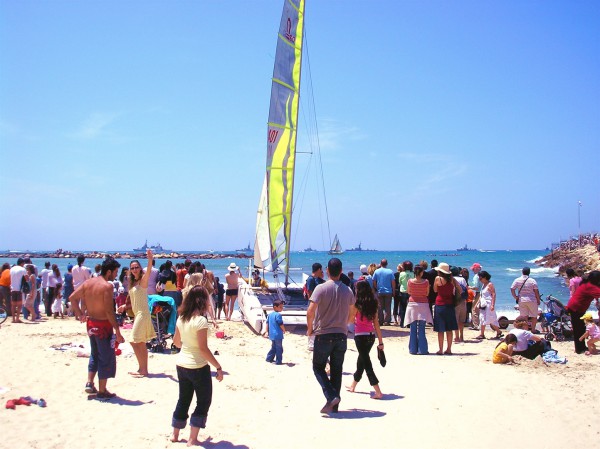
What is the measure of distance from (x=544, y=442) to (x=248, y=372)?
421cm

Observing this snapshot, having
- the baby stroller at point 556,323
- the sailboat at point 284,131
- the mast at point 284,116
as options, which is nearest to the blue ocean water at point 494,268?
the sailboat at point 284,131

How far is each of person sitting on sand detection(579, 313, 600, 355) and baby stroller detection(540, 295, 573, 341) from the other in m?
1.35

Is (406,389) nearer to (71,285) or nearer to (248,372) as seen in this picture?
(248,372)

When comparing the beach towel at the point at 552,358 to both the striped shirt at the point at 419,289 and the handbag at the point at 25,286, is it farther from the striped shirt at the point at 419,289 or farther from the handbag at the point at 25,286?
the handbag at the point at 25,286

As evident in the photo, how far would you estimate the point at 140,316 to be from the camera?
24.7 feet

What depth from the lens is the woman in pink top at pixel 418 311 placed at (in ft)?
32.2

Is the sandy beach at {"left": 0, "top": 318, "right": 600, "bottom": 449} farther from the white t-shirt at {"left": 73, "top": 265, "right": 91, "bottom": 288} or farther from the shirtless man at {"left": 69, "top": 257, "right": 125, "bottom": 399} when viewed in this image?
the white t-shirt at {"left": 73, "top": 265, "right": 91, "bottom": 288}

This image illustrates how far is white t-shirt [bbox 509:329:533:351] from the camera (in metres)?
9.07

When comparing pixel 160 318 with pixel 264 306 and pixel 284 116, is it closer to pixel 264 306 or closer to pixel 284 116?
pixel 264 306

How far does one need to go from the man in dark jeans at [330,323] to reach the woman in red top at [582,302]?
17.9ft

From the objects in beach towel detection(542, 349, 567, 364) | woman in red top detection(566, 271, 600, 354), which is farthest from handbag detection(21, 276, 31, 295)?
woman in red top detection(566, 271, 600, 354)

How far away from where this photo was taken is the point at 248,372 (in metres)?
8.23

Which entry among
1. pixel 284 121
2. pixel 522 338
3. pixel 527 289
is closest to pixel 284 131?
pixel 284 121

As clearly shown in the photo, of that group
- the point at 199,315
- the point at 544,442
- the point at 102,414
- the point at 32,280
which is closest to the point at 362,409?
the point at 544,442
